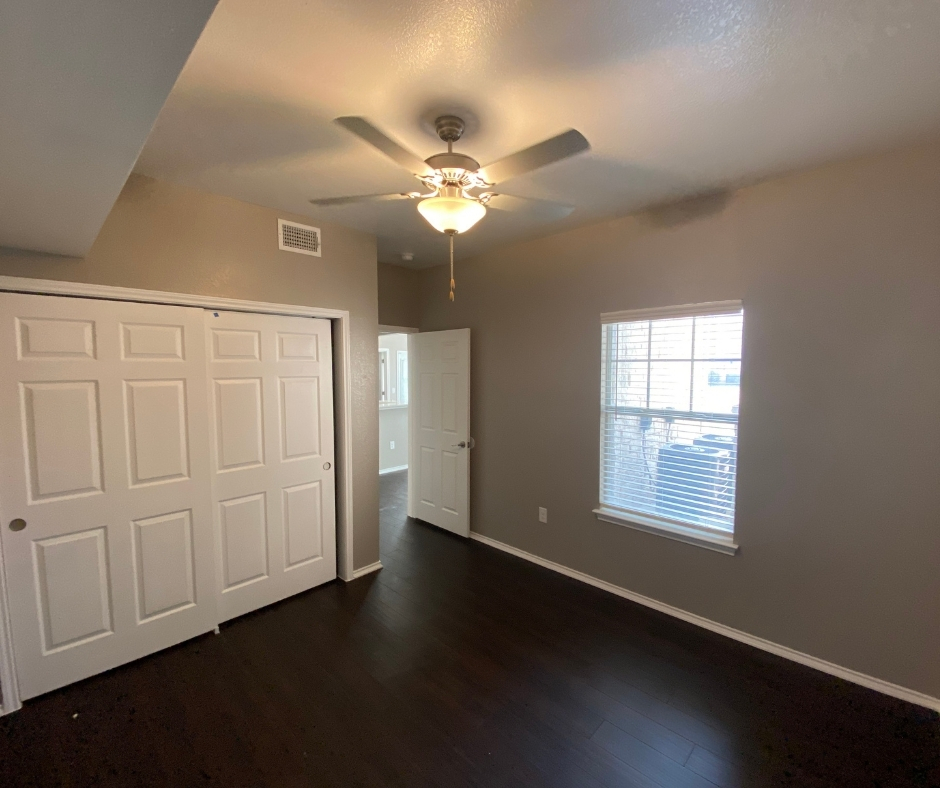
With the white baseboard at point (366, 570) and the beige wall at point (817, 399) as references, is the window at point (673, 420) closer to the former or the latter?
the beige wall at point (817, 399)

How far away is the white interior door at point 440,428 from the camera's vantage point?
4035 mm

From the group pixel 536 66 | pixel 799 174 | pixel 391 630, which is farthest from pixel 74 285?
pixel 799 174

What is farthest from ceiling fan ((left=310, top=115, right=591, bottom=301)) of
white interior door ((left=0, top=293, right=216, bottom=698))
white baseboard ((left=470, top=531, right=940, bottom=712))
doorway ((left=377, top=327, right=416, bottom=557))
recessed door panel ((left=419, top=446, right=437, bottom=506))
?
doorway ((left=377, top=327, right=416, bottom=557))

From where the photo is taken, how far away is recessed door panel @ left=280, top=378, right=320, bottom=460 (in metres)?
2.93

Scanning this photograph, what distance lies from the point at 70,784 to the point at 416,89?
3030 mm

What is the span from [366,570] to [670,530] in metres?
2.29

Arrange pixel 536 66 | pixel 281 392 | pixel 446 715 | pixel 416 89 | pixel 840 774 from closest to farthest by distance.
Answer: pixel 536 66, pixel 416 89, pixel 840 774, pixel 446 715, pixel 281 392

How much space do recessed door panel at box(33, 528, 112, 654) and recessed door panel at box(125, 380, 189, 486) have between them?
364 millimetres

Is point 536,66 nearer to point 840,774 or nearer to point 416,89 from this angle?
point 416,89

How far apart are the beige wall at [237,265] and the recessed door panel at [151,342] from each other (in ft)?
0.75

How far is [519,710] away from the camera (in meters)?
2.04

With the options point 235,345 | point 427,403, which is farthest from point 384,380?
point 235,345

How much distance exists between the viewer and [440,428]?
4.27m

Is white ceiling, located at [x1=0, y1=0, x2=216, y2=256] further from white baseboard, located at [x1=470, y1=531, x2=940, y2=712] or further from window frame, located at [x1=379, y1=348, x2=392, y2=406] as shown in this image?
window frame, located at [x1=379, y1=348, x2=392, y2=406]
